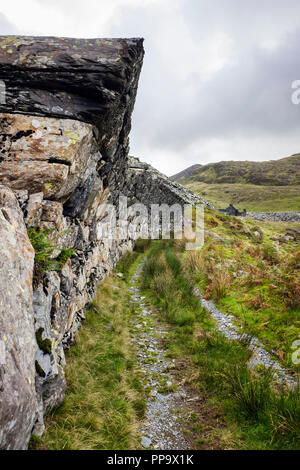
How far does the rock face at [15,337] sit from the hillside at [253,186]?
80.9 meters

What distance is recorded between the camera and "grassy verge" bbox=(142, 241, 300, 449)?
3577mm

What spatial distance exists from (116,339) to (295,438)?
456 cm

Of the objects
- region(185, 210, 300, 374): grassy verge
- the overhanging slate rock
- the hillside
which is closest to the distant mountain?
the hillside

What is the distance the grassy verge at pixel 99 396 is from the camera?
348 cm

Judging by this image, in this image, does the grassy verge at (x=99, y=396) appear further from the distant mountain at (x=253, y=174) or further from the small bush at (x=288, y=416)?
the distant mountain at (x=253, y=174)

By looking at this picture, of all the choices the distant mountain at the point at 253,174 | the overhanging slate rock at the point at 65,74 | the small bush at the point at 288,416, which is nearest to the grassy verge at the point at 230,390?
the small bush at the point at 288,416

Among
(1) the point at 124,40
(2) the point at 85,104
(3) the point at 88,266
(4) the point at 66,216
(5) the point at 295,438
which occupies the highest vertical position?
(1) the point at 124,40

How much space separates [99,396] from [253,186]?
134766 millimetres

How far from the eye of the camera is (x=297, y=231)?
83.4ft

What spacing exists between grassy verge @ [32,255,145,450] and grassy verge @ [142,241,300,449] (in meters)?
1.25

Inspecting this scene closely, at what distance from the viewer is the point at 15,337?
115 inches

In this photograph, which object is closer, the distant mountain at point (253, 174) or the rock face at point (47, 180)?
the rock face at point (47, 180)
